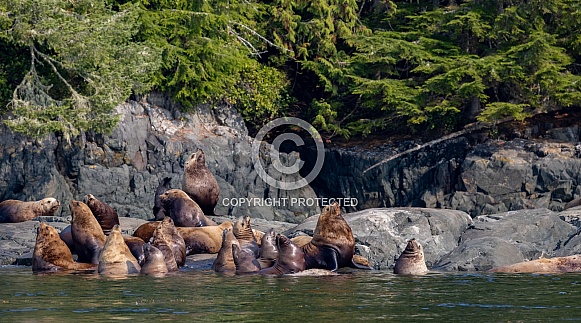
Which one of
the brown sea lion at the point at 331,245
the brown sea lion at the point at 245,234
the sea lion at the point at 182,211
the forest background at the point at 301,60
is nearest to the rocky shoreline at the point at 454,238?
the brown sea lion at the point at 245,234

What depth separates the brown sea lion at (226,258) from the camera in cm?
1681

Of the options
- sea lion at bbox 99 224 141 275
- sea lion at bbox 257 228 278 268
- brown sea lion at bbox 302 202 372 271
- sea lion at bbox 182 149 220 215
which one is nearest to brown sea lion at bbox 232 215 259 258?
sea lion at bbox 257 228 278 268

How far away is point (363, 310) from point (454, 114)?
783 inches

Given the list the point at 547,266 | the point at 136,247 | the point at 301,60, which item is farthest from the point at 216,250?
the point at 301,60

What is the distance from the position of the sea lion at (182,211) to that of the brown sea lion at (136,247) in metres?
2.39

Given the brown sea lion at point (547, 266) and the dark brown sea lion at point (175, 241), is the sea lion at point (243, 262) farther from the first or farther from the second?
the brown sea lion at point (547, 266)

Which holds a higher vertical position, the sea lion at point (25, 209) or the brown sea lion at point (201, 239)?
the sea lion at point (25, 209)

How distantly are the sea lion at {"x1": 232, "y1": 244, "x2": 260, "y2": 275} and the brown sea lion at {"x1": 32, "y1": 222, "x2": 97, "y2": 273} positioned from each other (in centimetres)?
278

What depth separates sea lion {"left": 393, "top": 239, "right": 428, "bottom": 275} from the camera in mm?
16438

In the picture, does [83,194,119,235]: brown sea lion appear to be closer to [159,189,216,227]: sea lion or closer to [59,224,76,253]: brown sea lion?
[159,189,216,227]: sea lion

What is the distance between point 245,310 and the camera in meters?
11.3

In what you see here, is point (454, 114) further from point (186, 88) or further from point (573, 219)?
point (573, 219)

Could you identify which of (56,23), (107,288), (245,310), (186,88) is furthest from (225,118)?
(245,310)

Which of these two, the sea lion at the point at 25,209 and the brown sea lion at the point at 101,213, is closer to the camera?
the brown sea lion at the point at 101,213
